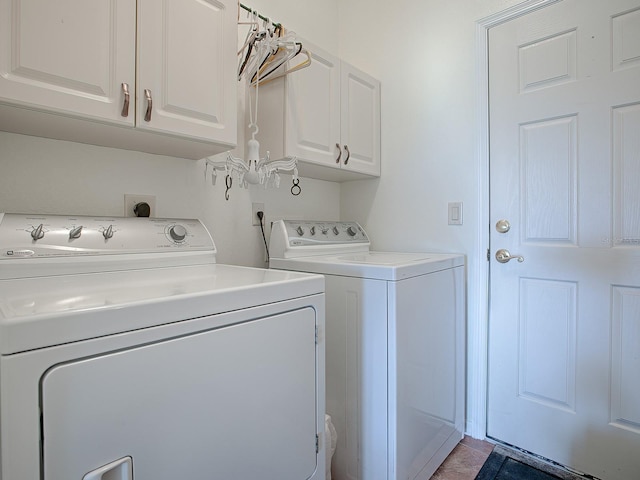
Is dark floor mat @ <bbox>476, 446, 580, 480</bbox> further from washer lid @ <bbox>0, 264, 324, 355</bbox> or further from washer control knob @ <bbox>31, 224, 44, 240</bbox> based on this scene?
washer control knob @ <bbox>31, 224, 44, 240</bbox>

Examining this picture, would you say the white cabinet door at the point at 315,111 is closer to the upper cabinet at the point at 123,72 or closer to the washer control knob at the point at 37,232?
the upper cabinet at the point at 123,72

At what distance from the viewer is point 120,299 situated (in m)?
0.75

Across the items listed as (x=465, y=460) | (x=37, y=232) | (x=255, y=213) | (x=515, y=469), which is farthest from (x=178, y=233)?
(x=515, y=469)

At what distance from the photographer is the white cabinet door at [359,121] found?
6.53 feet

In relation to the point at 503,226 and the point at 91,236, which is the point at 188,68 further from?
the point at 503,226

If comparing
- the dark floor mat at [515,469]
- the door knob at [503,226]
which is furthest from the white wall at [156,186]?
the dark floor mat at [515,469]

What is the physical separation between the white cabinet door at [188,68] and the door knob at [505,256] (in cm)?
144

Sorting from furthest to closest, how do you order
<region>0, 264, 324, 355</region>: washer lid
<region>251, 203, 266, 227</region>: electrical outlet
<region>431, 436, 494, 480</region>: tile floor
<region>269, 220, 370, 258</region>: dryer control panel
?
<region>251, 203, 266, 227</region>: electrical outlet → <region>269, 220, 370, 258</region>: dryer control panel → <region>431, 436, 494, 480</region>: tile floor → <region>0, 264, 324, 355</region>: washer lid

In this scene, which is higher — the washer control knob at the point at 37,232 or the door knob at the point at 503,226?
the door knob at the point at 503,226

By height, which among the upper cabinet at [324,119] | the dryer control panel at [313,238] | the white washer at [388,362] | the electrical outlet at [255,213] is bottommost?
the white washer at [388,362]

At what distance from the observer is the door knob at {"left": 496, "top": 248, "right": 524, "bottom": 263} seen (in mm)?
1759

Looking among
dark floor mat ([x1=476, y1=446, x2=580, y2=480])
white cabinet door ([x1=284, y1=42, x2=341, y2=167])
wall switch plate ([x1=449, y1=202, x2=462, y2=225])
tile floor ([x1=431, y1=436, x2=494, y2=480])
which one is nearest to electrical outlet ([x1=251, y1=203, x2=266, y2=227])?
white cabinet door ([x1=284, y1=42, x2=341, y2=167])

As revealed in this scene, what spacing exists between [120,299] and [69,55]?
78cm

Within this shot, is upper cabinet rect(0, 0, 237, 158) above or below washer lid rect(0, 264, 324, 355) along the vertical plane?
above
